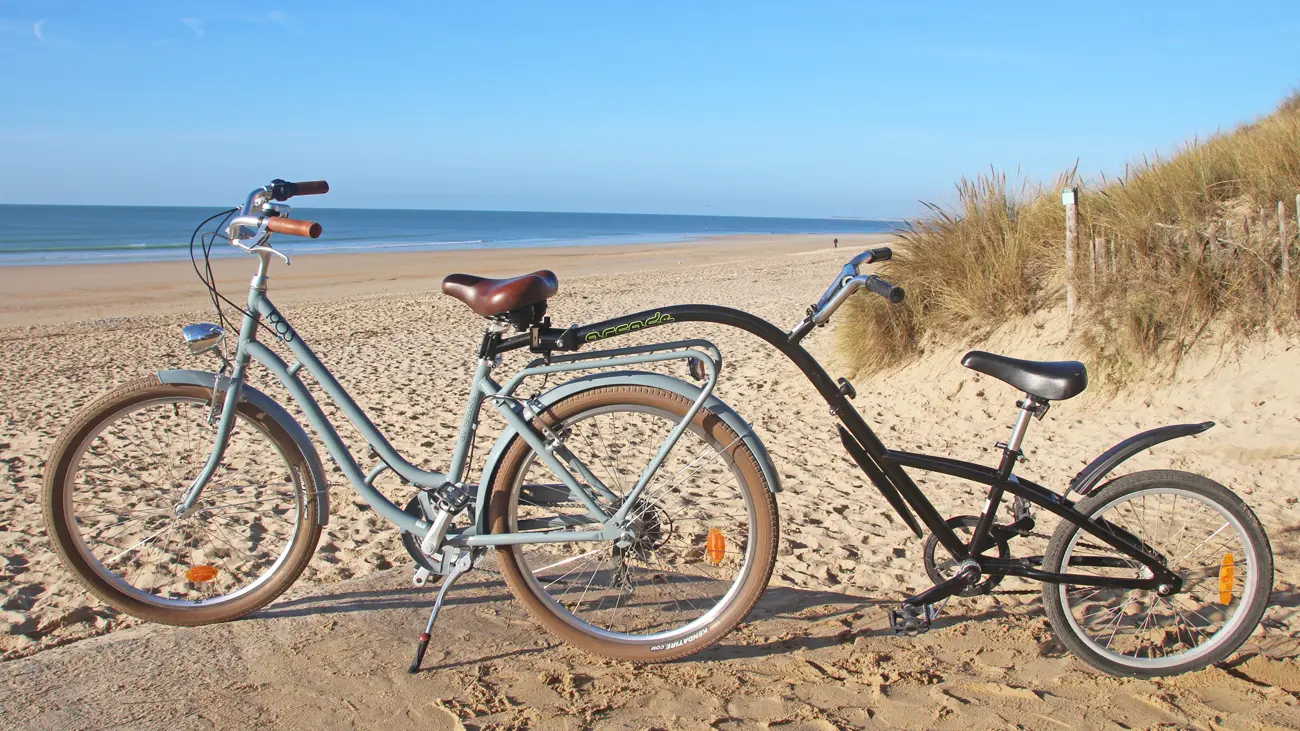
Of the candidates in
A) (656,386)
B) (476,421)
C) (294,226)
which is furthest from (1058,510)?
(294,226)

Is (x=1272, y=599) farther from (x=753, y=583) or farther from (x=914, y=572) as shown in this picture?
(x=753, y=583)

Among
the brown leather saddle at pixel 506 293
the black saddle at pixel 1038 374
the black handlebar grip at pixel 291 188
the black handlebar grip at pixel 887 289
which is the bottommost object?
the black saddle at pixel 1038 374

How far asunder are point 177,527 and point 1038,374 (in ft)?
10.8

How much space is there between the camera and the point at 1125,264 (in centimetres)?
689

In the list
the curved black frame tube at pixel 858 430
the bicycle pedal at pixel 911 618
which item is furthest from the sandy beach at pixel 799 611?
the curved black frame tube at pixel 858 430

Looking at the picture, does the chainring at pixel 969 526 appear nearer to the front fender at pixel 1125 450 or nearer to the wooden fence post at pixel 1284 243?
the front fender at pixel 1125 450

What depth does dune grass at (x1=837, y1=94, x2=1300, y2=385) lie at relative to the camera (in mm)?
6457

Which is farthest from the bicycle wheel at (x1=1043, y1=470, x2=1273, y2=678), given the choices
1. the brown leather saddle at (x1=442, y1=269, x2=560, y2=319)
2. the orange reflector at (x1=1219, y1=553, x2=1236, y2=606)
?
the brown leather saddle at (x1=442, y1=269, x2=560, y2=319)

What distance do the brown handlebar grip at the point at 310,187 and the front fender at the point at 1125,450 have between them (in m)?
2.68

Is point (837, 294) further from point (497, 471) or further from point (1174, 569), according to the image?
point (1174, 569)

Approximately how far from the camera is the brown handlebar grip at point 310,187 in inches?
127

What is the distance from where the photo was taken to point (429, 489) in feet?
9.86

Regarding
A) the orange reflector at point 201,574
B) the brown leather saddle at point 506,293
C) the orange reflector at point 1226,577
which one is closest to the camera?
the brown leather saddle at point 506,293

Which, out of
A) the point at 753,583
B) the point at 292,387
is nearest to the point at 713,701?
the point at 753,583
